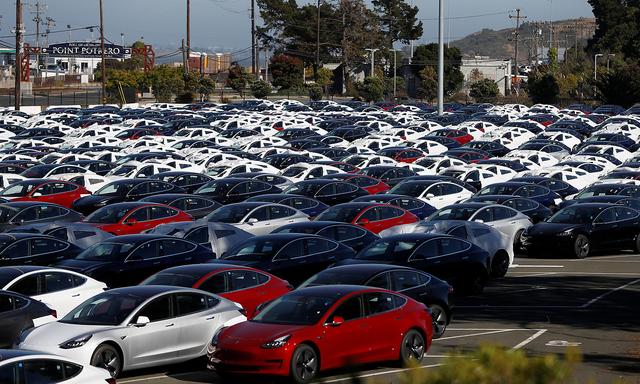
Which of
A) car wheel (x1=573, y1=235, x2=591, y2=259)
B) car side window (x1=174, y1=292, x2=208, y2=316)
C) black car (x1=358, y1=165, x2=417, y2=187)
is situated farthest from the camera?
black car (x1=358, y1=165, x2=417, y2=187)

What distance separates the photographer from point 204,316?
15414 mm

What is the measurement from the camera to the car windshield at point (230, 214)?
83.6 ft

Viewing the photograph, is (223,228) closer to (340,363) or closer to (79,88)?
(340,363)

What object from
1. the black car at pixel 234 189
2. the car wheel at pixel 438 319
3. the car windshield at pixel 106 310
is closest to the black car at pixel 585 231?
the black car at pixel 234 189

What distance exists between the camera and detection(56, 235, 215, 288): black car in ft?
64.4

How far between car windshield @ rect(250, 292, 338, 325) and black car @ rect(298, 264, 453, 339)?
1.61m

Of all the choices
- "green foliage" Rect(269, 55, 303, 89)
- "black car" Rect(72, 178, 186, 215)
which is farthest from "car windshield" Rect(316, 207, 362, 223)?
"green foliage" Rect(269, 55, 303, 89)

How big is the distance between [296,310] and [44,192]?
17.8 meters

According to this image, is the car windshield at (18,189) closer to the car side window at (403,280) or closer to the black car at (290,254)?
the black car at (290,254)

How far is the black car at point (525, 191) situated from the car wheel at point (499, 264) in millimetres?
6777

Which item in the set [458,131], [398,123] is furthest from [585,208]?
[398,123]

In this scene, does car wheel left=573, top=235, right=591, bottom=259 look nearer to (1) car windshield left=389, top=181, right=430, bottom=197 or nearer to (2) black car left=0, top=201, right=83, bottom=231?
(1) car windshield left=389, top=181, right=430, bottom=197

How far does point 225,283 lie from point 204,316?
1.77 m

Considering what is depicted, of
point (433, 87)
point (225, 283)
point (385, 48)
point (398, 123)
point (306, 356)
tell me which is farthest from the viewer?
point (385, 48)
